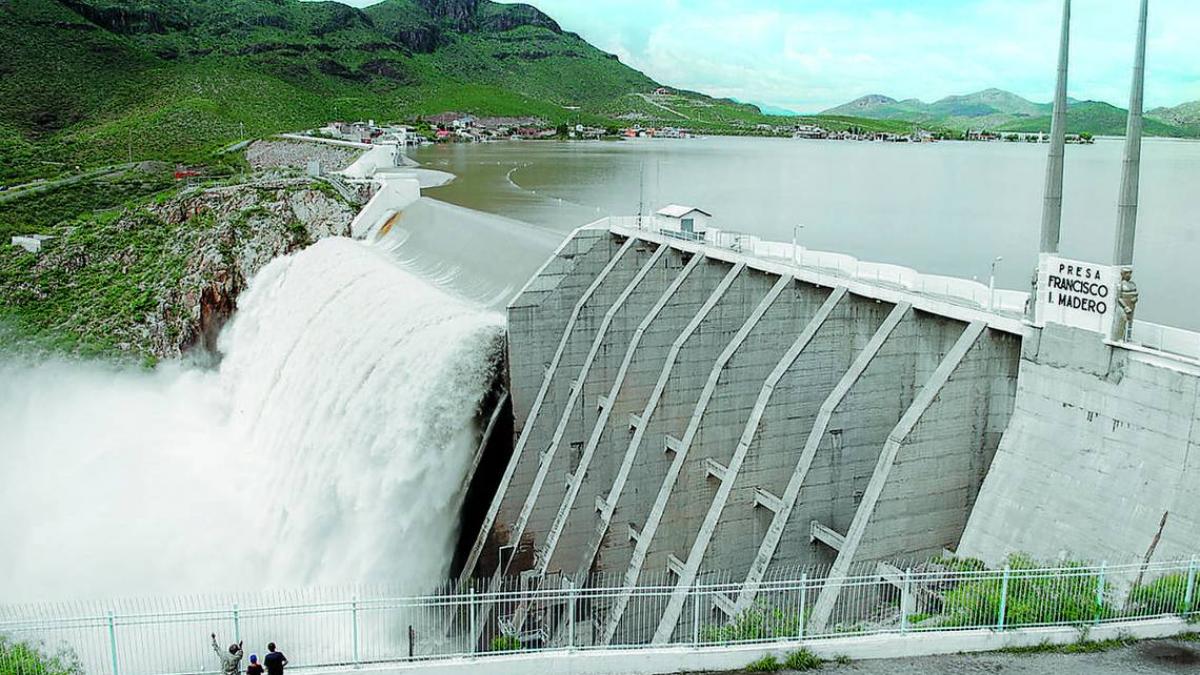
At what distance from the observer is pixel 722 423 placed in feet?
68.8

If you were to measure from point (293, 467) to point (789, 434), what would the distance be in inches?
651

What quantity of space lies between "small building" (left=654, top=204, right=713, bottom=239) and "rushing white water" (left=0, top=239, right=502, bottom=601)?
587 centimetres

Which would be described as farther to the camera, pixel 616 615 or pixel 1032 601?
pixel 616 615

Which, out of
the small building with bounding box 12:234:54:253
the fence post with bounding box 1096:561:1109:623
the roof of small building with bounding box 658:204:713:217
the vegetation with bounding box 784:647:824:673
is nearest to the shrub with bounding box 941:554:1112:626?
the fence post with bounding box 1096:561:1109:623

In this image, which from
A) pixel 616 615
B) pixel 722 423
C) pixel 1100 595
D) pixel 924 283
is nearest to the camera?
pixel 1100 595

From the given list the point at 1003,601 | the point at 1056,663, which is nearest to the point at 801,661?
the point at 1003,601

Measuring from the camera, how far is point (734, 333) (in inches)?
920

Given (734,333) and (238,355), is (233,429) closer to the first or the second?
(238,355)

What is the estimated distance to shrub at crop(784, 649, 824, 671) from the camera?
1170cm

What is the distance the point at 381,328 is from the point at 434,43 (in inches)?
6544

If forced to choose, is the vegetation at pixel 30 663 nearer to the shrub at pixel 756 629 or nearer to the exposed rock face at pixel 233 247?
the shrub at pixel 756 629

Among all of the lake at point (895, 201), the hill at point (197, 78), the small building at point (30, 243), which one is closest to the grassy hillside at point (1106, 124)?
the lake at point (895, 201)

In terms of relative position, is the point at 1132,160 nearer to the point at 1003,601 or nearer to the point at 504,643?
the point at 1003,601

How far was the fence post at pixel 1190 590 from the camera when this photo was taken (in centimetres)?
1170
